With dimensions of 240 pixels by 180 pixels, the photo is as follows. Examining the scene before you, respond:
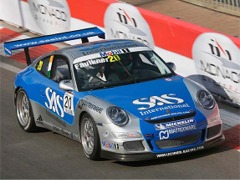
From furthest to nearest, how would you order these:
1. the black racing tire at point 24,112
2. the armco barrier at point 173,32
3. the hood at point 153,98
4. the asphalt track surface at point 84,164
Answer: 1. the armco barrier at point 173,32
2. the black racing tire at point 24,112
3. the hood at point 153,98
4. the asphalt track surface at point 84,164

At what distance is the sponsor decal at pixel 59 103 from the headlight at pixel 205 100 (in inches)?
66.7

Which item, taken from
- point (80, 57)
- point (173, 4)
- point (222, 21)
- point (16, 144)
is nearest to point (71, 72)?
point (80, 57)

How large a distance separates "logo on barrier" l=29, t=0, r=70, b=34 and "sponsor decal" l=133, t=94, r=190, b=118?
6.49 metres

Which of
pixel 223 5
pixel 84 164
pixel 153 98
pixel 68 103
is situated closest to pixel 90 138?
pixel 84 164

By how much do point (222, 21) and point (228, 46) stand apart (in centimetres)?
541

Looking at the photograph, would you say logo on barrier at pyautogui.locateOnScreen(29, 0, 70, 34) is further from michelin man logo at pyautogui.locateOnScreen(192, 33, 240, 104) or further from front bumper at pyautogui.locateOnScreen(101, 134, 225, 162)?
front bumper at pyautogui.locateOnScreen(101, 134, 225, 162)

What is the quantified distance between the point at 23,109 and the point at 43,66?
767 mm

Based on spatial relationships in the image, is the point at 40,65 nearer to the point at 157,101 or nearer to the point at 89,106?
the point at 89,106

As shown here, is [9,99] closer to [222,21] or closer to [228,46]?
[228,46]

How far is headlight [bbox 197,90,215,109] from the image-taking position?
10.5 metres

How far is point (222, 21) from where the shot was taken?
17.7 meters

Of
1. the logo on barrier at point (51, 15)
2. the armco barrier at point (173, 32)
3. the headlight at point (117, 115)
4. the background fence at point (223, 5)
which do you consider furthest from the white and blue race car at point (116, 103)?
the background fence at point (223, 5)

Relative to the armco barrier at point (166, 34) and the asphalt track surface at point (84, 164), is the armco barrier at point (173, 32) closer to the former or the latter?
the armco barrier at point (166, 34)

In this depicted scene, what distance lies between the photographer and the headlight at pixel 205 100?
10523mm
